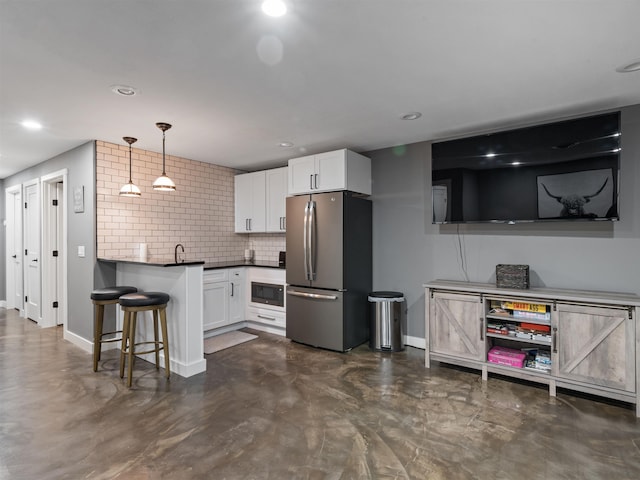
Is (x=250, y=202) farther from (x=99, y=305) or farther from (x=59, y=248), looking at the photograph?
(x=59, y=248)

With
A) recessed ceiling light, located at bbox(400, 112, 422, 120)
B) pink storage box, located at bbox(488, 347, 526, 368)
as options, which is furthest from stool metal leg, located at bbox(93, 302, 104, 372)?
pink storage box, located at bbox(488, 347, 526, 368)

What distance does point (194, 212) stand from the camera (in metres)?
5.22

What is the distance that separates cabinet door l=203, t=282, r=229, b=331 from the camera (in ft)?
15.3

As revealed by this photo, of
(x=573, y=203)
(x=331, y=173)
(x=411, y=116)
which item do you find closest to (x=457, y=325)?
(x=573, y=203)

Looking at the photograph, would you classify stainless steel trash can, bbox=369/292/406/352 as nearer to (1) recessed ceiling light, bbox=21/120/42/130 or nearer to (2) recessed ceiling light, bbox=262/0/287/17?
(2) recessed ceiling light, bbox=262/0/287/17

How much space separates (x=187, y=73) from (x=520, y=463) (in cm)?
329

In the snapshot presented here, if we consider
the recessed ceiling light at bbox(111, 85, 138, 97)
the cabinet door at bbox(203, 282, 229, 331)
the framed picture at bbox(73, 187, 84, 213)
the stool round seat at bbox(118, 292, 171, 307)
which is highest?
the recessed ceiling light at bbox(111, 85, 138, 97)

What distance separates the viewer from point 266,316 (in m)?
5.02

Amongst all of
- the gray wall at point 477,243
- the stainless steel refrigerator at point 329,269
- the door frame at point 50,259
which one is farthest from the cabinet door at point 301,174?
the door frame at point 50,259

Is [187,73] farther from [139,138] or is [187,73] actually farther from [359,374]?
[359,374]

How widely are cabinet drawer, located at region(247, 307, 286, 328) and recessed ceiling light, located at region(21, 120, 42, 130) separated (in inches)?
129

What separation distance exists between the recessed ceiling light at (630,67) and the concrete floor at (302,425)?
98.3 inches

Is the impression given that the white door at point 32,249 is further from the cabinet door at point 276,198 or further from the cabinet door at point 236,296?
the cabinet door at point 276,198

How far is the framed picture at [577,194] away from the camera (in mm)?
2990
